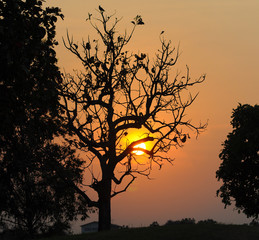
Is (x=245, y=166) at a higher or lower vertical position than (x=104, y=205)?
higher

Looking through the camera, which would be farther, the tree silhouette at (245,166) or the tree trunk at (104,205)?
the tree silhouette at (245,166)

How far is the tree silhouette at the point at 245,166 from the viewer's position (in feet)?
154

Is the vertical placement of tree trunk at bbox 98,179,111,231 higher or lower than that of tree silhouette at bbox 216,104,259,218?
lower

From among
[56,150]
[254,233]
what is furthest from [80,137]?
[254,233]

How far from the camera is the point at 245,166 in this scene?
155ft

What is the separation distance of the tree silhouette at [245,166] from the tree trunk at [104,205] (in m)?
14.0

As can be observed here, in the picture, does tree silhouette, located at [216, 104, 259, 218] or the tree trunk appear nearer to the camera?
the tree trunk

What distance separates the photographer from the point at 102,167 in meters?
39.0

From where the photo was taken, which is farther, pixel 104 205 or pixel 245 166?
pixel 245 166

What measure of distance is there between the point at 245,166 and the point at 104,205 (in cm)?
1573

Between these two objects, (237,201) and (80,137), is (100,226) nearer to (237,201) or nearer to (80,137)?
(80,137)

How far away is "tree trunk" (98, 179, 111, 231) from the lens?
126ft

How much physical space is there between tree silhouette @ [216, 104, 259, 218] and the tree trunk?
14.0 metres

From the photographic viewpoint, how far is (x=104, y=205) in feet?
127
